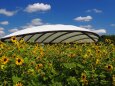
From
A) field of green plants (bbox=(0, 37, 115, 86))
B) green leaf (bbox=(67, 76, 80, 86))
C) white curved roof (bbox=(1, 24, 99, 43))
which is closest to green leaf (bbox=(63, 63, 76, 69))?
field of green plants (bbox=(0, 37, 115, 86))

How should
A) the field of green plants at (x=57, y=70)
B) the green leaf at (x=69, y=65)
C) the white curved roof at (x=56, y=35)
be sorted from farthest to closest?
the white curved roof at (x=56, y=35) < the green leaf at (x=69, y=65) < the field of green plants at (x=57, y=70)

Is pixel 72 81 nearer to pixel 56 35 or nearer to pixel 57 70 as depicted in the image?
pixel 57 70

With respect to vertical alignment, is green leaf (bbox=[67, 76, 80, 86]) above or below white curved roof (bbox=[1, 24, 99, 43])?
above

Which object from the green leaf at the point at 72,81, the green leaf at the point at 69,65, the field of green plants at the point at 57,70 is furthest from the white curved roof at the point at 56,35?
the green leaf at the point at 72,81

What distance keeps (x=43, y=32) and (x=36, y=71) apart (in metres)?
26.9

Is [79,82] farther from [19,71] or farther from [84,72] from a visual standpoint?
[19,71]

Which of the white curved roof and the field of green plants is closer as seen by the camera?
the field of green plants

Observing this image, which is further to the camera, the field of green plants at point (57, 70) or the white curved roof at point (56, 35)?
the white curved roof at point (56, 35)

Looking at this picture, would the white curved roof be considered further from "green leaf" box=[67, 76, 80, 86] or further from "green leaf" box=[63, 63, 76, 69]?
"green leaf" box=[67, 76, 80, 86]

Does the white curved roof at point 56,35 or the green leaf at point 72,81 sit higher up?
the green leaf at point 72,81

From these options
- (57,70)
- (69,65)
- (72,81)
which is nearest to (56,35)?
(57,70)

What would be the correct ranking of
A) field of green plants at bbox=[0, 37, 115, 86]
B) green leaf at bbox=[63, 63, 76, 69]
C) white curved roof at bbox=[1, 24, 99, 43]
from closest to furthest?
field of green plants at bbox=[0, 37, 115, 86] < green leaf at bbox=[63, 63, 76, 69] < white curved roof at bbox=[1, 24, 99, 43]

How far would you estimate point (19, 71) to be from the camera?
596 cm

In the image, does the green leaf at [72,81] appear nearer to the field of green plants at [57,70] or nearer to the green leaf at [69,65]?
the field of green plants at [57,70]
